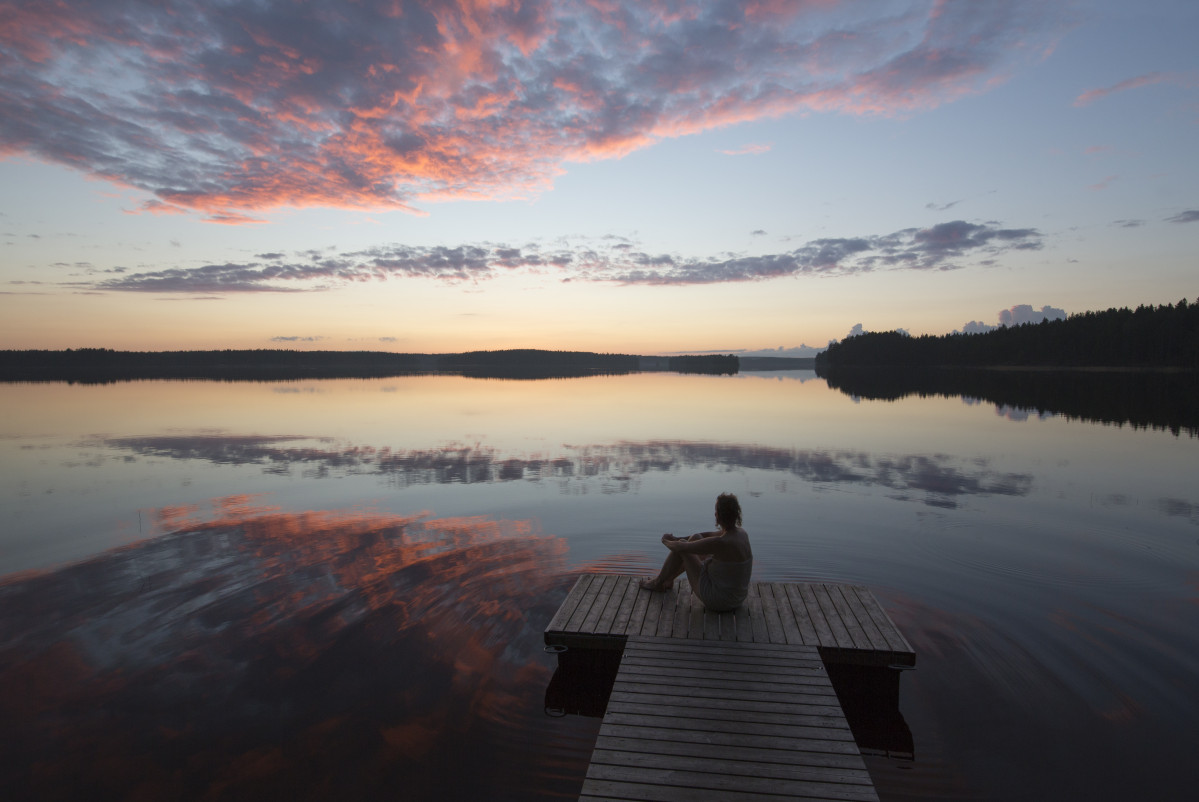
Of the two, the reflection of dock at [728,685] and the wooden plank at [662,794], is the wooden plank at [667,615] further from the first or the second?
the wooden plank at [662,794]

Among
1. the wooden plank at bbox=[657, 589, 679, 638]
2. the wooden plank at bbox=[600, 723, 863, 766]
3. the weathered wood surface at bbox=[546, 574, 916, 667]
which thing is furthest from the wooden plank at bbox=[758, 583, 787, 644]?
the wooden plank at bbox=[600, 723, 863, 766]

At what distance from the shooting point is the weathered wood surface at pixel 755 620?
8836mm

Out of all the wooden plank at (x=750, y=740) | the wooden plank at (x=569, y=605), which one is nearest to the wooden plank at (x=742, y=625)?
the wooden plank at (x=750, y=740)

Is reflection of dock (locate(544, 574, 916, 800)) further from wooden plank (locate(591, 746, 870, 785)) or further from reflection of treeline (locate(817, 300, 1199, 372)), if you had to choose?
reflection of treeline (locate(817, 300, 1199, 372))

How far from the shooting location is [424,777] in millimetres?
7184

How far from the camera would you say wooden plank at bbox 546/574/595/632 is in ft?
31.1

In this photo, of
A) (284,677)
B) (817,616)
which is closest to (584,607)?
(817,616)

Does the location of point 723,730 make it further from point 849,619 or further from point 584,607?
point 849,619

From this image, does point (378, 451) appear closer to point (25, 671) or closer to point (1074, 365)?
point (25, 671)

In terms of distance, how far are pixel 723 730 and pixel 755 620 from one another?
3.00 meters

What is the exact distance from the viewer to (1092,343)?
138 m

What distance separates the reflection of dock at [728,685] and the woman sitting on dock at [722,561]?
338 mm

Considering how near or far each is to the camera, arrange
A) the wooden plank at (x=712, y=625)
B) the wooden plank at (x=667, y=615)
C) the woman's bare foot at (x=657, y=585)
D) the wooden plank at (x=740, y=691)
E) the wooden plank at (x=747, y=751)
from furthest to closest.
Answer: the woman's bare foot at (x=657, y=585) < the wooden plank at (x=667, y=615) < the wooden plank at (x=712, y=625) < the wooden plank at (x=740, y=691) < the wooden plank at (x=747, y=751)

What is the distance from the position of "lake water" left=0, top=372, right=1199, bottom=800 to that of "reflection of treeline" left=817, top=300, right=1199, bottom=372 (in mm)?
128554
